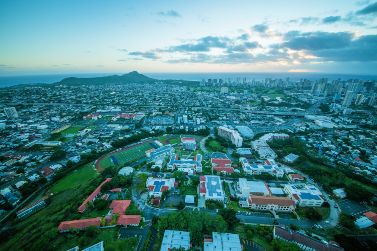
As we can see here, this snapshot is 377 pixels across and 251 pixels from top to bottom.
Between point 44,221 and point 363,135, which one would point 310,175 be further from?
point 44,221

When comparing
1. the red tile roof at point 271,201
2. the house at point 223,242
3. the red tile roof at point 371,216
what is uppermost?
the house at point 223,242

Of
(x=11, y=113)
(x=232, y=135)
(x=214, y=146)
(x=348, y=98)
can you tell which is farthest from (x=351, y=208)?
(x=11, y=113)

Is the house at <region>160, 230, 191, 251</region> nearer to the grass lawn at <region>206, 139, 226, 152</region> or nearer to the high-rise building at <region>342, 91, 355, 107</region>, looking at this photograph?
the grass lawn at <region>206, 139, 226, 152</region>

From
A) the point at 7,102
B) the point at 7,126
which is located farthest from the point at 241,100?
the point at 7,102

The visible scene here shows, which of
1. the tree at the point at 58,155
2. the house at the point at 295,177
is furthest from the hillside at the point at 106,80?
the house at the point at 295,177

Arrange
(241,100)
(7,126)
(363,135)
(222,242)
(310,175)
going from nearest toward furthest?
(222,242) < (310,175) < (363,135) < (7,126) < (241,100)

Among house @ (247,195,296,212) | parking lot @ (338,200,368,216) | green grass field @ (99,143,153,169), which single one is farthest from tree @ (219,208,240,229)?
green grass field @ (99,143,153,169)

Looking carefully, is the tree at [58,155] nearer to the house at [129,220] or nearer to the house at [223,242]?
the house at [129,220]
